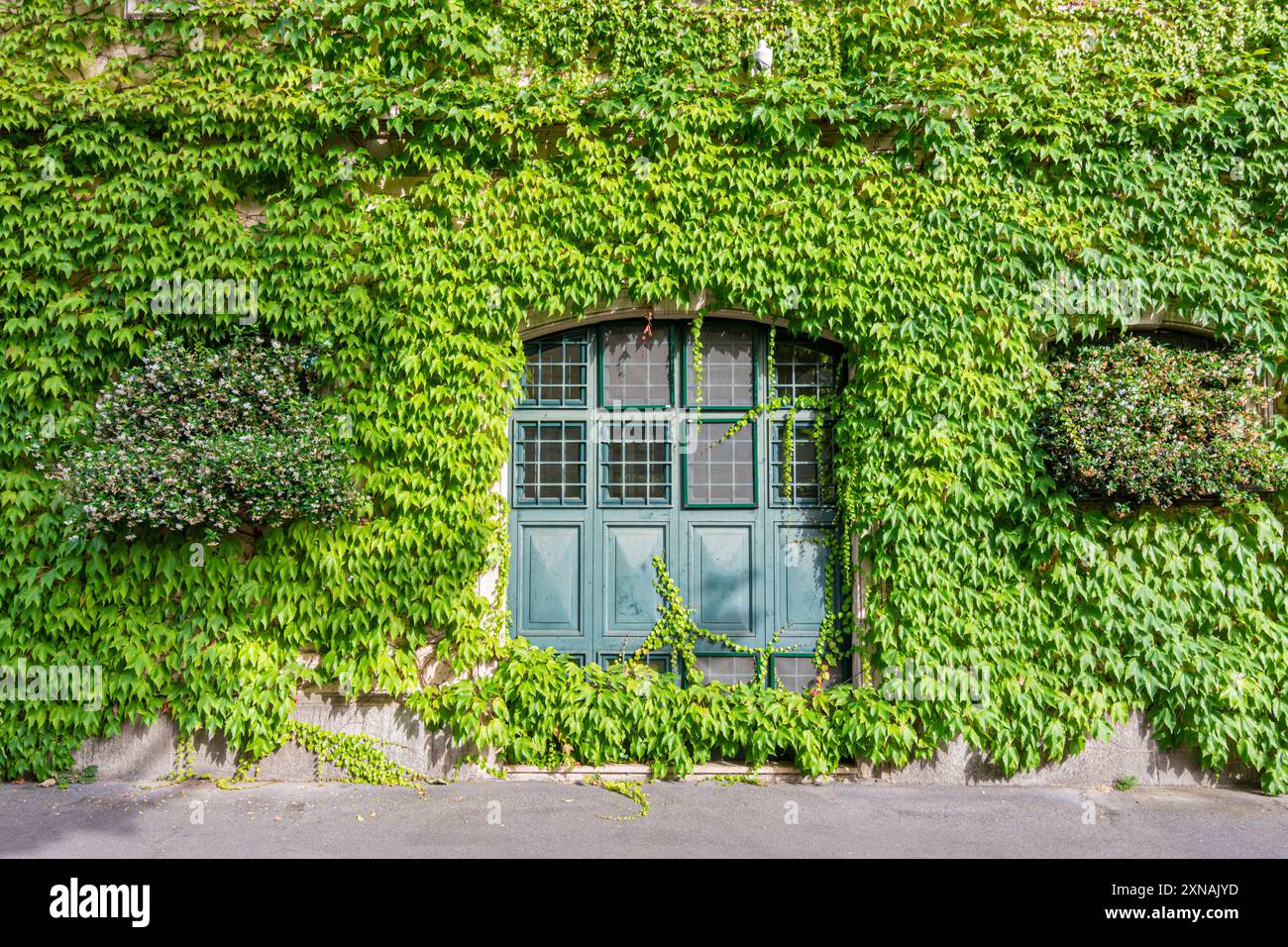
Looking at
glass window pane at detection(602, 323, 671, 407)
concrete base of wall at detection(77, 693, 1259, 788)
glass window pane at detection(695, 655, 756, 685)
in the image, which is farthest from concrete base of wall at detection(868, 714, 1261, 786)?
glass window pane at detection(602, 323, 671, 407)

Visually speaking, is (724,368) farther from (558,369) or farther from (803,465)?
(558,369)

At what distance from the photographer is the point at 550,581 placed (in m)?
5.86

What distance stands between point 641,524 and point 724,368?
4.65ft

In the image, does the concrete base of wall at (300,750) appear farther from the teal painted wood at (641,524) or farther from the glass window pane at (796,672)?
the glass window pane at (796,672)

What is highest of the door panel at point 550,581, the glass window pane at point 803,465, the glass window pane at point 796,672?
the glass window pane at point 803,465

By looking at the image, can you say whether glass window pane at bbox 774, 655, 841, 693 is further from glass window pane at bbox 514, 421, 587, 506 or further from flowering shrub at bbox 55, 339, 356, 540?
flowering shrub at bbox 55, 339, 356, 540

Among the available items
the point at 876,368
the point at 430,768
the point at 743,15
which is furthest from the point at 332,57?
the point at 430,768

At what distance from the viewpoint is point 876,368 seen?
18.1ft

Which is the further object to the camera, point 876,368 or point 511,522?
point 511,522

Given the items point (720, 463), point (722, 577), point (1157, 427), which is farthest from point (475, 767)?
point (1157, 427)

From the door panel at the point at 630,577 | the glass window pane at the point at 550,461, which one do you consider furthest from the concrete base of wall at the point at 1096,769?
the glass window pane at the point at 550,461

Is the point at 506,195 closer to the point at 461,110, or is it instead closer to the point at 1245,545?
the point at 461,110

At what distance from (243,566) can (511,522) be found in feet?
6.44

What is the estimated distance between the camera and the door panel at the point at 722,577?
5809 millimetres
